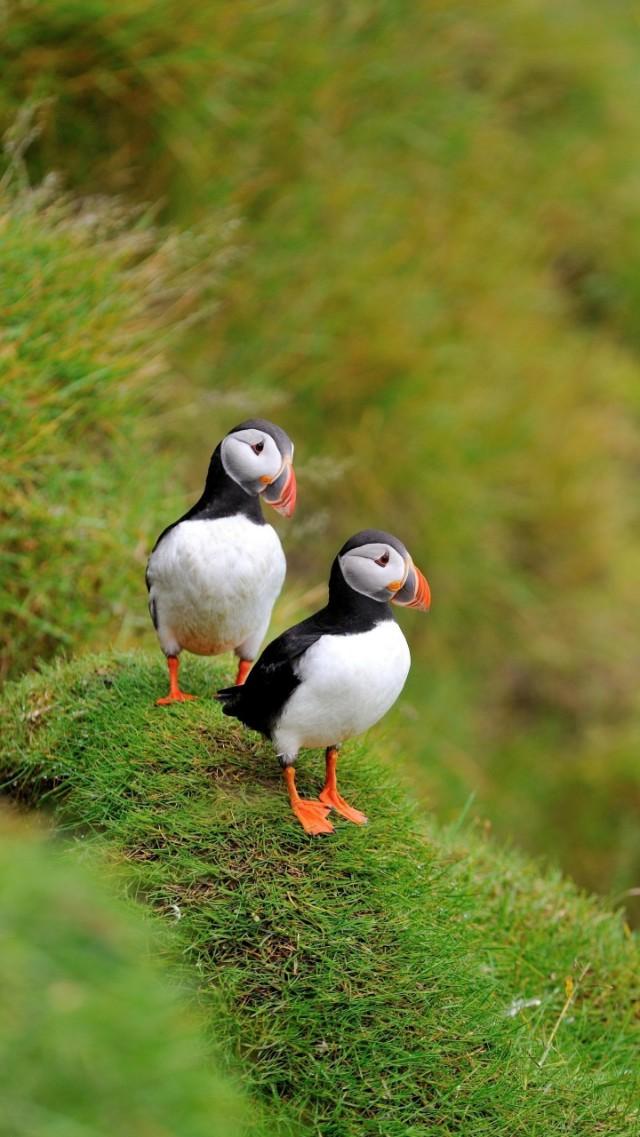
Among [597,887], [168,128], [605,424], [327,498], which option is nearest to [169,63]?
[168,128]

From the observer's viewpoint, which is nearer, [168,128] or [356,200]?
[168,128]

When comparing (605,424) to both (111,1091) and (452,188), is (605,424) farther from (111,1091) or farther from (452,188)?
(111,1091)

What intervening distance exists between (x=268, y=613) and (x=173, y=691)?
0.29m

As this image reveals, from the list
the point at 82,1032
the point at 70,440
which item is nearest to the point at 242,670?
the point at 70,440

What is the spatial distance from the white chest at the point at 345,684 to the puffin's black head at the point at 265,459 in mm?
380

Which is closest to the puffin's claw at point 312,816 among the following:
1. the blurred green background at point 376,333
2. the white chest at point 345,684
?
the white chest at point 345,684

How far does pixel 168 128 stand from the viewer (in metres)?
5.73

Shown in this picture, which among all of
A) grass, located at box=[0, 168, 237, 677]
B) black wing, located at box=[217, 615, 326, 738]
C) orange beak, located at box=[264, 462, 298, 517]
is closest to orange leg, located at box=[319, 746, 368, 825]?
black wing, located at box=[217, 615, 326, 738]

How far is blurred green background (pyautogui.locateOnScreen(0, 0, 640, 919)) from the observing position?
14.3 feet

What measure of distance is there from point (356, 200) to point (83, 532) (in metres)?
3.25

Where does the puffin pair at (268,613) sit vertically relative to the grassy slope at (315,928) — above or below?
above

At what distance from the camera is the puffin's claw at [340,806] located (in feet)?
9.75

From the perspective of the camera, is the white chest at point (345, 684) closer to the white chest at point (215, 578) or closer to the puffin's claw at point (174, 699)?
the white chest at point (215, 578)

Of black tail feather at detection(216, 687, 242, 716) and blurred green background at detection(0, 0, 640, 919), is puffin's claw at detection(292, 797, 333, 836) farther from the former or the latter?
blurred green background at detection(0, 0, 640, 919)
